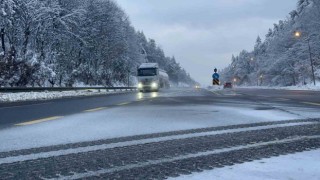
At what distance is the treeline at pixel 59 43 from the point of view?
33.5 meters

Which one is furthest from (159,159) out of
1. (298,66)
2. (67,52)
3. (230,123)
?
(298,66)

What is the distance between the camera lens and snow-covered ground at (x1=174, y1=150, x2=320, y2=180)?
305cm

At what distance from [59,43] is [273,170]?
153 feet

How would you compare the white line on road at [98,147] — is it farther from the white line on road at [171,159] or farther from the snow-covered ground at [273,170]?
the snow-covered ground at [273,170]

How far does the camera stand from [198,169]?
336 cm

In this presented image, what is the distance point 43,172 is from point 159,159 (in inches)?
43.6

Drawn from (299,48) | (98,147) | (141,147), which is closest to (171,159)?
(141,147)

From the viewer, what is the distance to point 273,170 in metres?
3.27

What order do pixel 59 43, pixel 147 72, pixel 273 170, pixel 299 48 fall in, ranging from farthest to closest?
pixel 299 48
pixel 59 43
pixel 147 72
pixel 273 170

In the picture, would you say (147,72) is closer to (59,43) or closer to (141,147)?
(59,43)

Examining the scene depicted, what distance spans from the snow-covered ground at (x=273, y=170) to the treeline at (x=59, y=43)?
28907mm

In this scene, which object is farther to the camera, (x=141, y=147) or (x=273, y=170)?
(x=141, y=147)

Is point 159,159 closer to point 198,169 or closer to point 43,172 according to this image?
point 198,169

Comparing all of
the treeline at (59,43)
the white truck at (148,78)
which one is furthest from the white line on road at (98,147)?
the white truck at (148,78)
